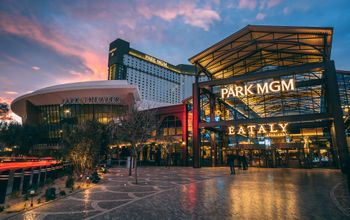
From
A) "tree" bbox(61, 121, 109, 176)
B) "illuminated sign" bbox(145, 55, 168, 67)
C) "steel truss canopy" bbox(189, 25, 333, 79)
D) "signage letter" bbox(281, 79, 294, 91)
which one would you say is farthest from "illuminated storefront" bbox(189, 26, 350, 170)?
"illuminated sign" bbox(145, 55, 168, 67)

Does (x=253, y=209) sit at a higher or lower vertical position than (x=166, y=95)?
lower

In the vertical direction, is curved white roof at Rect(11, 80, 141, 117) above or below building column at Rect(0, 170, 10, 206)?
above

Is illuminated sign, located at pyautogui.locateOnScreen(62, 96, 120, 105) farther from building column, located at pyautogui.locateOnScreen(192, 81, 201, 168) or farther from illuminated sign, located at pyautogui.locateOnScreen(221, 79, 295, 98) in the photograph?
illuminated sign, located at pyautogui.locateOnScreen(221, 79, 295, 98)

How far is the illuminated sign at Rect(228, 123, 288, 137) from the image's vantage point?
31.1 meters

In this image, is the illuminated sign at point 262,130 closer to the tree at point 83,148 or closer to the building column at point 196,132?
the building column at point 196,132

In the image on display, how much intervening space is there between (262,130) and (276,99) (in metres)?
5.20

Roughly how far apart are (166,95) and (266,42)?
155 metres

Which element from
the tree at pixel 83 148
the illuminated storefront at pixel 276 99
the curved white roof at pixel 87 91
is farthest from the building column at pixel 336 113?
the curved white roof at pixel 87 91

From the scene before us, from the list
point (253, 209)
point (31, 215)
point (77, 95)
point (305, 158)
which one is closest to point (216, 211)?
point (253, 209)

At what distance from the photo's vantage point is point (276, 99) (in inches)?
1282

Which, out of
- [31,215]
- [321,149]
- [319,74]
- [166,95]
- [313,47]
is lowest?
[31,215]

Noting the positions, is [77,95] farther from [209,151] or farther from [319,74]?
[319,74]

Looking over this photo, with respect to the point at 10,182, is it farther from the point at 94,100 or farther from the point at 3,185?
the point at 94,100

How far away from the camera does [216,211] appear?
7602 millimetres
